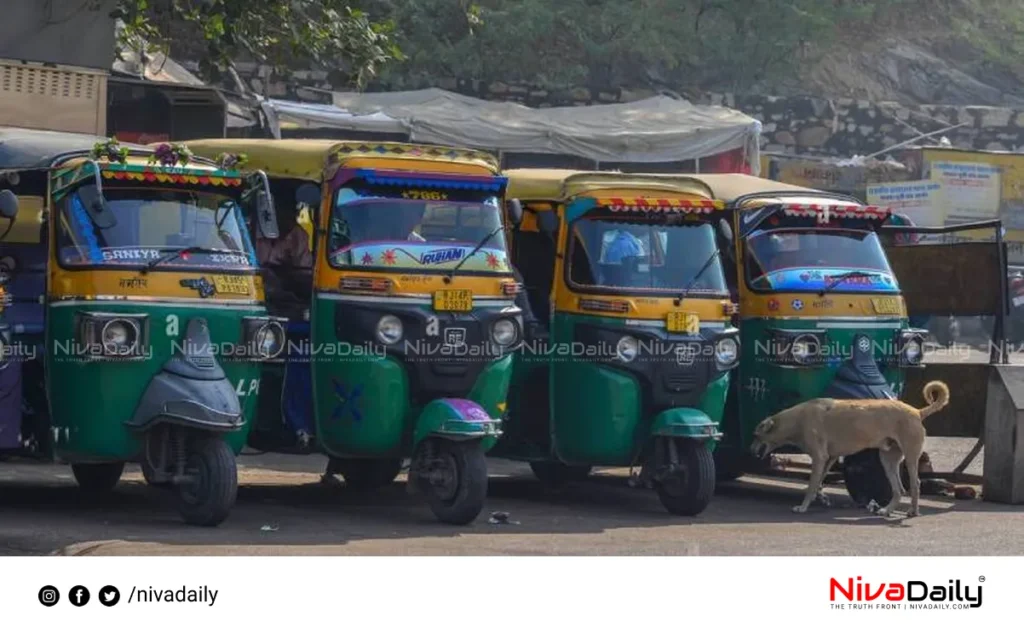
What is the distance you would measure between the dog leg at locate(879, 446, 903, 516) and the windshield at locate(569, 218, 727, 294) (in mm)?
1622

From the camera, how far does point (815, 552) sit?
10109 millimetres

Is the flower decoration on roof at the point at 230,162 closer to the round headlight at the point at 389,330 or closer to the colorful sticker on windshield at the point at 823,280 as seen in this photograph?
the round headlight at the point at 389,330

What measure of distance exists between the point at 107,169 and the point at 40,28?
6702 millimetres

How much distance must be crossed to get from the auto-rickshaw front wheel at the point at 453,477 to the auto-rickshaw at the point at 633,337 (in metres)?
1.28

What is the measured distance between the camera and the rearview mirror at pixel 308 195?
11195mm

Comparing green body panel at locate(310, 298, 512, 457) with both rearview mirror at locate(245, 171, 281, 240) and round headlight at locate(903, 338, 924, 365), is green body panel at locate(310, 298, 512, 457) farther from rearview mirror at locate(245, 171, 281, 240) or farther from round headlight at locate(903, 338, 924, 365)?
round headlight at locate(903, 338, 924, 365)

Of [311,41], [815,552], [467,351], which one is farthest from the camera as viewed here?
[311,41]

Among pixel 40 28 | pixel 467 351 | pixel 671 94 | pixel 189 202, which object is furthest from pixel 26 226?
pixel 671 94

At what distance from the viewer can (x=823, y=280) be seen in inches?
511

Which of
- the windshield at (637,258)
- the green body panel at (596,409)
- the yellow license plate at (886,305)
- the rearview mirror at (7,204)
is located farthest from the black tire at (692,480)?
the rearview mirror at (7,204)

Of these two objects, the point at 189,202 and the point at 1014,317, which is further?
the point at 1014,317

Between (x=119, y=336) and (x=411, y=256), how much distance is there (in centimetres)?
193

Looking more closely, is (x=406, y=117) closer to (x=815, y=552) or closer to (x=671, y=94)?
(x=671, y=94)

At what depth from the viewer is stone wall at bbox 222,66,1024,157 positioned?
89.2 ft
